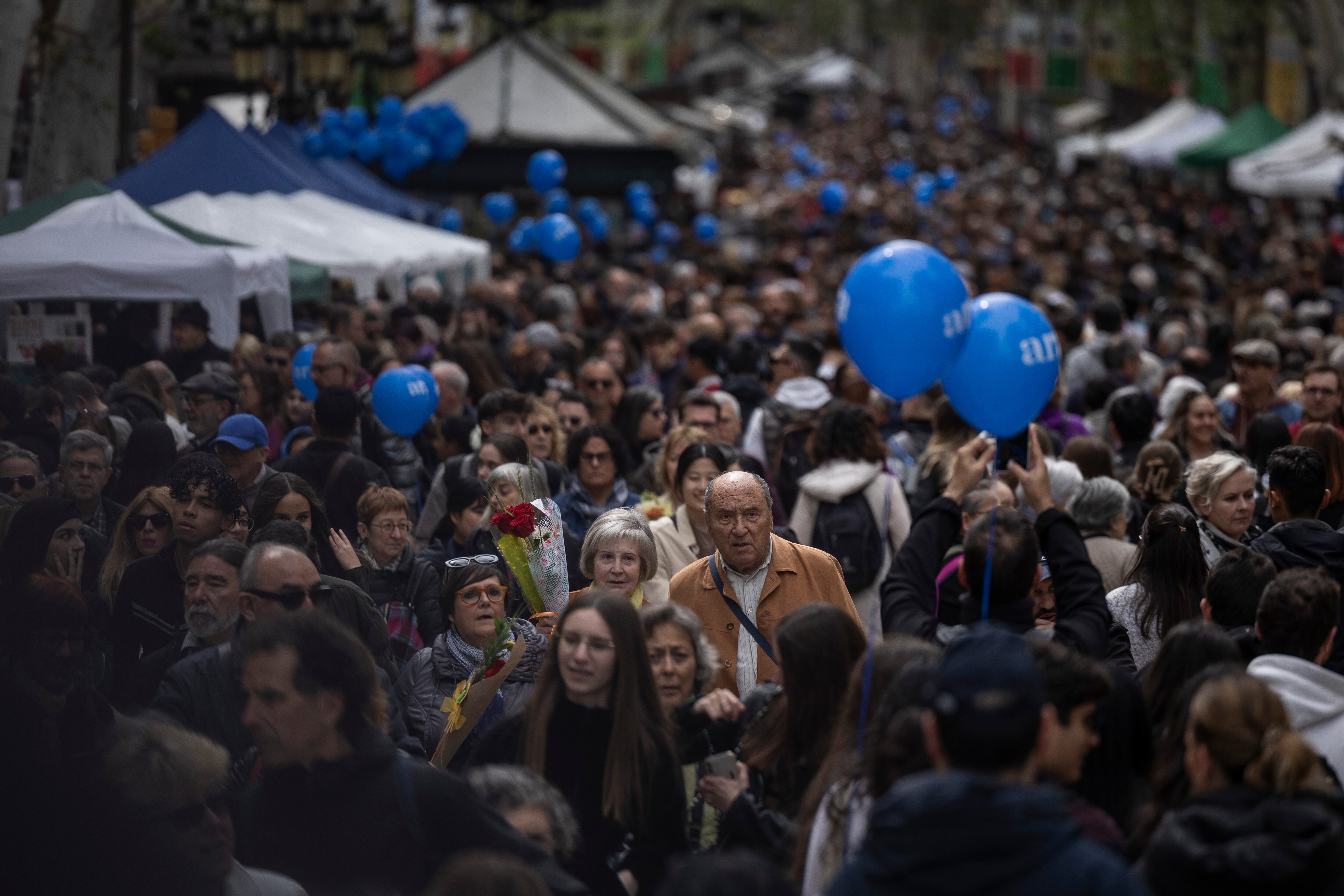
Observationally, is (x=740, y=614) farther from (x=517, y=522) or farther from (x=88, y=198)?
(x=88, y=198)

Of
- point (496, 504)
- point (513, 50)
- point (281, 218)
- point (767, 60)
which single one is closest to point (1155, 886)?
point (496, 504)

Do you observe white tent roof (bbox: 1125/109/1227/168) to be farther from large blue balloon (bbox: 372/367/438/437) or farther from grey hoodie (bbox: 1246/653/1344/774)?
grey hoodie (bbox: 1246/653/1344/774)

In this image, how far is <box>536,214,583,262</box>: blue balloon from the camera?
1636 centimetres

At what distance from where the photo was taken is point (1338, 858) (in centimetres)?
282

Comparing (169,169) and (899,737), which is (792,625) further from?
(169,169)

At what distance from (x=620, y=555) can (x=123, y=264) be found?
17.6 feet

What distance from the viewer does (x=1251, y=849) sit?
9.23 ft

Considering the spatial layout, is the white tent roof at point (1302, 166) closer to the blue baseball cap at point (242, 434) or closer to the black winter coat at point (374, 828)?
the blue baseball cap at point (242, 434)

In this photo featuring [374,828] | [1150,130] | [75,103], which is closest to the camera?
[374,828]

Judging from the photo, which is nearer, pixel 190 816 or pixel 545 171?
pixel 190 816

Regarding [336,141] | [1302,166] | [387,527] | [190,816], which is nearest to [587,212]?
[336,141]

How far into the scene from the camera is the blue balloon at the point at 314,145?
1769 cm

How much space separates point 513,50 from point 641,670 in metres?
22.0

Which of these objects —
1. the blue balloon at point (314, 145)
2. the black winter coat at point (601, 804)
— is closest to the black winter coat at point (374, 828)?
the black winter coat at point (601, 804)
